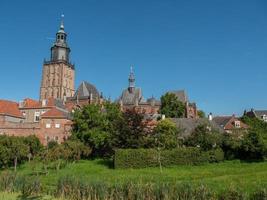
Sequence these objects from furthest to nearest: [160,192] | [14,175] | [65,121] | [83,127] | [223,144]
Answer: [65,121]
[83,127]
[223,144]
[14,175]
[160,192]

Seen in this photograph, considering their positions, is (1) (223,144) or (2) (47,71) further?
(2) (47,71)

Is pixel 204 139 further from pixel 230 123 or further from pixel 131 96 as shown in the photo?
pixel 131 96

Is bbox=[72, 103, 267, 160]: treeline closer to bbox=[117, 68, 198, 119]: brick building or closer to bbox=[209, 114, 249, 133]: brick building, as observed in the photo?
bbox=[209, 114, 249, 133]: brick building

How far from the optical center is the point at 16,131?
234 ft

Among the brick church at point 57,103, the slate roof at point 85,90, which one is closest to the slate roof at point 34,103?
the brick church at point 57,103

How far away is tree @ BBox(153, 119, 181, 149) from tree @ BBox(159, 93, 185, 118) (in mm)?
30458

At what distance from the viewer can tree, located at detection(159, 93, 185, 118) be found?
89.0 metres

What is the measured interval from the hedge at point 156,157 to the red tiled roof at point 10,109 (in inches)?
1434

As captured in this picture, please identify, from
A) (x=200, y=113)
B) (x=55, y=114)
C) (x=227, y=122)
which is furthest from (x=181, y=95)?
(x=55, y=114)

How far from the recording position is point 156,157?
160 feet

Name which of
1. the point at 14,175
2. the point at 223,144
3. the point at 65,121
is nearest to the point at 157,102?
the point at 65,121

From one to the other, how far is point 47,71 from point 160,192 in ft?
356

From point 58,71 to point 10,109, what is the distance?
4574cm

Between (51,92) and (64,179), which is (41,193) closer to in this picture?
(64,179)
